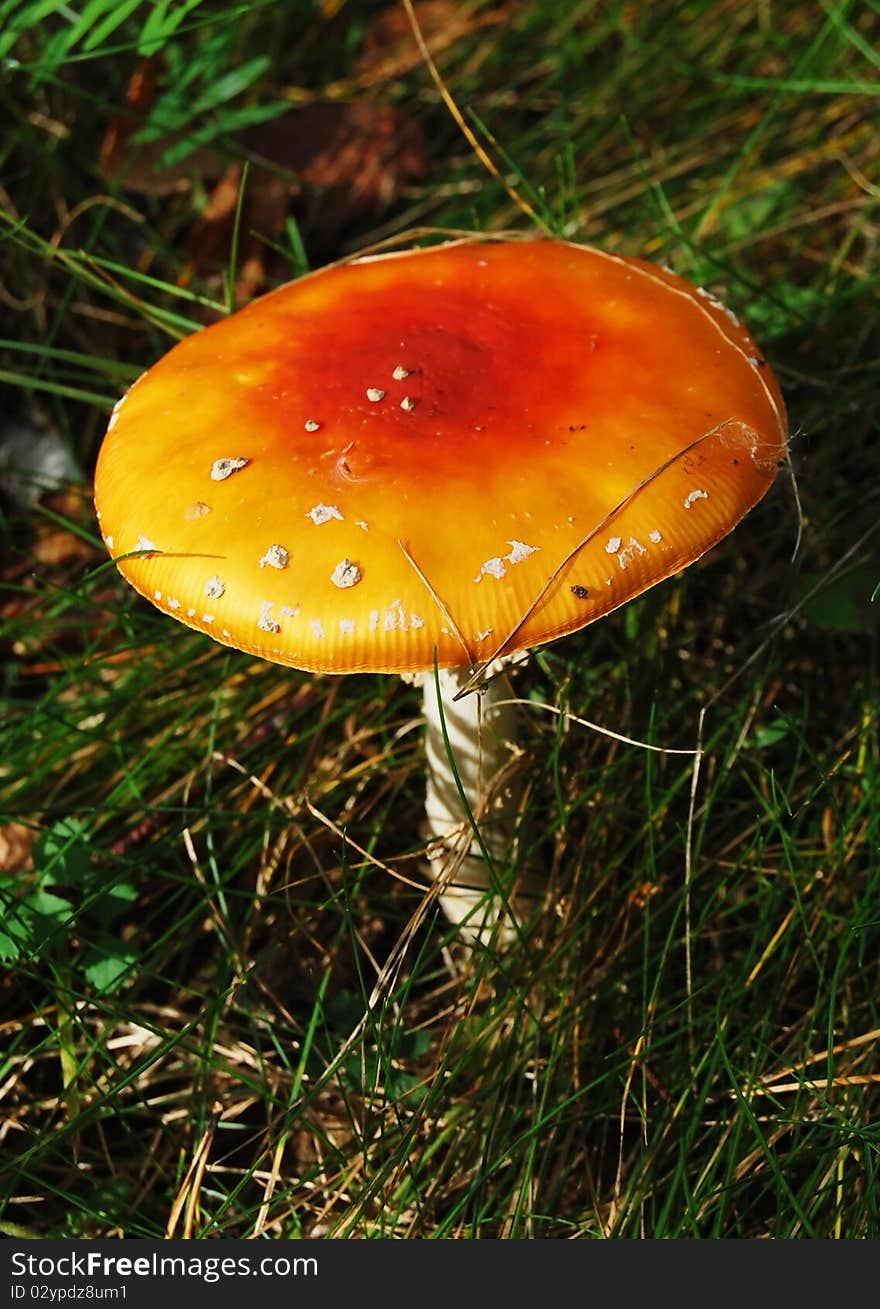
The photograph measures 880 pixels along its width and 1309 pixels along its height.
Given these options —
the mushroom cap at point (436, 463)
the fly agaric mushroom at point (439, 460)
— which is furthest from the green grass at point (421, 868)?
the mushroom cap at point (436, 463)

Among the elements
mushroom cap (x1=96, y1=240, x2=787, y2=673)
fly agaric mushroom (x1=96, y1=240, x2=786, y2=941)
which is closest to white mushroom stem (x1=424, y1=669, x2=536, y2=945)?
fly agaric mushroom (x1=96, y1=240, x2=786, y2=941)

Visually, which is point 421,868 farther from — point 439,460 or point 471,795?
point 439,460

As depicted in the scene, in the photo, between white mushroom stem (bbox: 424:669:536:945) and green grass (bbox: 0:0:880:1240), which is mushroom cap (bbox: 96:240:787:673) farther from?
green grass (bbox: 0:0:880:1240)

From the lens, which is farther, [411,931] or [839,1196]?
[411,931]

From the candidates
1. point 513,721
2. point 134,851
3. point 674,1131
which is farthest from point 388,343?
point 674,1131

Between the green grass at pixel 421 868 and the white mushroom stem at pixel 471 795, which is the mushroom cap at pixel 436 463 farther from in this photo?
the green grass at pixel 421 868

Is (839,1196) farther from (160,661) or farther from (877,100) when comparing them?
(877,100)

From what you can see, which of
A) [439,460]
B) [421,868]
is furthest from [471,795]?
[439,460]
